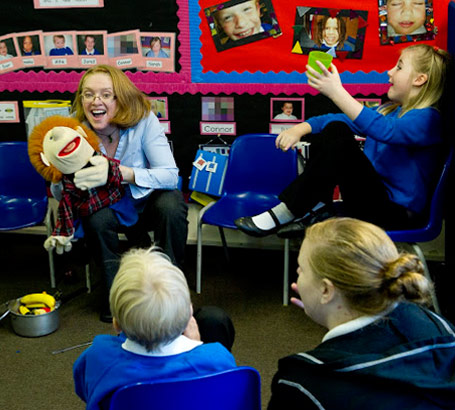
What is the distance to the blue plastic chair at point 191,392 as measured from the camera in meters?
1.06

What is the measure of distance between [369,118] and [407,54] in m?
0.38

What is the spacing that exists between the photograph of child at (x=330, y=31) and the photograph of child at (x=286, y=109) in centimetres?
27

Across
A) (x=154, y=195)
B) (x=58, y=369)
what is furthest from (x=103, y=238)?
(x=58, y=369)

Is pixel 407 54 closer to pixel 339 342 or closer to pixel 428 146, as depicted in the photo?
pixel 428 146

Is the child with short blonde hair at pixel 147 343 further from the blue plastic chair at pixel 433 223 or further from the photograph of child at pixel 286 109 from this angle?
the photograph of child at pixel 286 109

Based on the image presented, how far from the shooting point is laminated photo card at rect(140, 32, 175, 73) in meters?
3.24

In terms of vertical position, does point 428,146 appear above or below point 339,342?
above

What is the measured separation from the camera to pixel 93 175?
2.55 meters

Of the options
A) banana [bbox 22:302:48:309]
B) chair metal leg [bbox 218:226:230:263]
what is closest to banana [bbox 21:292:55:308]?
banana [bbox 22:302:48:309]

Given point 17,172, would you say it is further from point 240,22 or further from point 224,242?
point 240,22

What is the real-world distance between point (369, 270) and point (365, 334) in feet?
0.42

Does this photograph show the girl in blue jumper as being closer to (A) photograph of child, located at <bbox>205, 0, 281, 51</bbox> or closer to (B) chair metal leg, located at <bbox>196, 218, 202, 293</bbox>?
(B) chair metal leg, located at <bbox>196, 218, 202, 293</bbox>

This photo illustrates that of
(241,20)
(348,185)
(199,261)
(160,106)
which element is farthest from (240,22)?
(199,261)

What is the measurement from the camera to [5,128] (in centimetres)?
355
